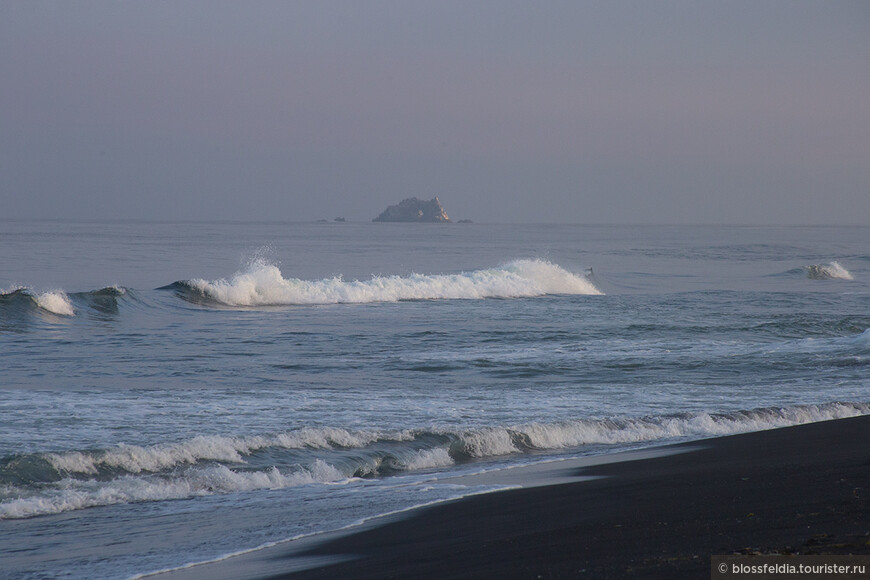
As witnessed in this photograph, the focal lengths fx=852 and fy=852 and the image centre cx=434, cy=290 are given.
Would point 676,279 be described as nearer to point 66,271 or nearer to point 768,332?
point 768,332

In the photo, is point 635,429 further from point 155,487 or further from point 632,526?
point 155,487

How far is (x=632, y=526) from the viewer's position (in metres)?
4.87

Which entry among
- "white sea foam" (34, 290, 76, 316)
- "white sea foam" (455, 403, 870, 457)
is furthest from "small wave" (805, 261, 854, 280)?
"white sea foam" (455, 403, 870, 457)

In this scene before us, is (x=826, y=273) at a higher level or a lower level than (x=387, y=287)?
lower

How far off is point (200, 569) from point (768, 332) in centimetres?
1806

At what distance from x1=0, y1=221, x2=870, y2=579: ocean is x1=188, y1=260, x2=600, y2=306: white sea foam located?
16 cm

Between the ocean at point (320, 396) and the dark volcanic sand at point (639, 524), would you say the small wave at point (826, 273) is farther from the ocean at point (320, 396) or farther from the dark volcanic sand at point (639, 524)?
the dark volcanic sand at point (639, 524)

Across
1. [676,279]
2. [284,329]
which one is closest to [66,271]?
[284,329]

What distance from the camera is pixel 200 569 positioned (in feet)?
16.1

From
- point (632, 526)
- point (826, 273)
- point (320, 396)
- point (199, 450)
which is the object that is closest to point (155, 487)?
point (199, 450)

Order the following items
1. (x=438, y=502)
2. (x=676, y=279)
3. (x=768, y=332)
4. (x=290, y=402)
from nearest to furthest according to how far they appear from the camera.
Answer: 1. (x=438, y=502)
2. (x=290, y=402)
3. (x=768, y=332)
4. (x=676, y=279)

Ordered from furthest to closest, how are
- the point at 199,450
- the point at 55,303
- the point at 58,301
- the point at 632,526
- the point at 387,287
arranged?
the point at 387,287 < the point at 58,301 < the point at 55,303 < the point at 199,450 < the point at 632,526

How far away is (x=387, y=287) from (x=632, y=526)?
27.2 metres

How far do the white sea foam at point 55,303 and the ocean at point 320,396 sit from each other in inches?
3.7
